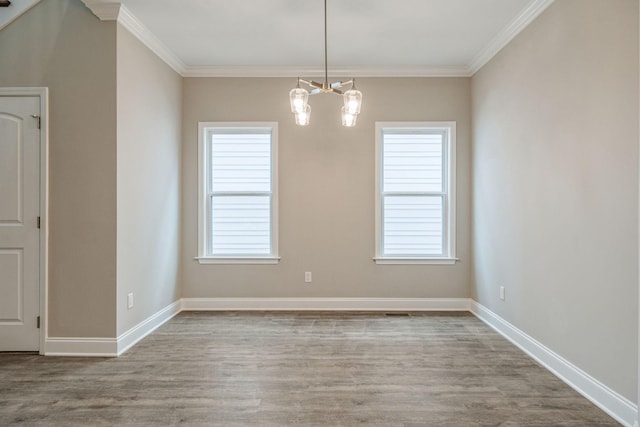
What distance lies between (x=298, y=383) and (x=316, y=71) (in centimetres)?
342

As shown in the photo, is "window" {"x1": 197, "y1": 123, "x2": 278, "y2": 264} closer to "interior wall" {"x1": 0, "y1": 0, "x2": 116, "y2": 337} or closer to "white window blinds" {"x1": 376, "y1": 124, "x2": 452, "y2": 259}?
"white window blinds" {"x1": 376, "y1": 124, "x2": 452, "y2": 259}

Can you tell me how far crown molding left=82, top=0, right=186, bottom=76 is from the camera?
3193 millimetres

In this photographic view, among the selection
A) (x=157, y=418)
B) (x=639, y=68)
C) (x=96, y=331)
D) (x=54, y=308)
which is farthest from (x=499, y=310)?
(x=54, y=308)

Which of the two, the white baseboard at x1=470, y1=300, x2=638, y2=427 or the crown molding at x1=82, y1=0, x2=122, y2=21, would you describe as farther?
the crown molding at x1=82, y1=0, x2=122, y2=21

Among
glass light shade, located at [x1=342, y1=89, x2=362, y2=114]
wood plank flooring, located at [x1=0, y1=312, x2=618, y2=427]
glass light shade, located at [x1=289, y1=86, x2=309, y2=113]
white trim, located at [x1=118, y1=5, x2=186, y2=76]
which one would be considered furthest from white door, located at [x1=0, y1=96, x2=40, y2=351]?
glass light shade, located at [x1=342, y1=89, x2=362, y2=114]

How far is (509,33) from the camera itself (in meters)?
3.60

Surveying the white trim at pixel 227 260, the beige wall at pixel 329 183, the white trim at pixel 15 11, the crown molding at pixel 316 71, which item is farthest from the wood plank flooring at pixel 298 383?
the crown molding at pixel 316 71

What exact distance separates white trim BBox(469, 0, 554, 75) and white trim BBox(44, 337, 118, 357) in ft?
14.3

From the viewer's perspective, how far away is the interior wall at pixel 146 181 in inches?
133

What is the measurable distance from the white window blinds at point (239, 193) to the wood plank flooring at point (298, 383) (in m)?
1.19

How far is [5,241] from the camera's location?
323 centimetres

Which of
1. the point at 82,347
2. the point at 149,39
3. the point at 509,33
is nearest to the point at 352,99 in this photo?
the point at 509,33

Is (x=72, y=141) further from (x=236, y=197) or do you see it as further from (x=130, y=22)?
(x=236, y=197)

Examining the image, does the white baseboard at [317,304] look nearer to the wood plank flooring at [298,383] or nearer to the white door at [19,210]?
the wood plank flooring at [298,383]
